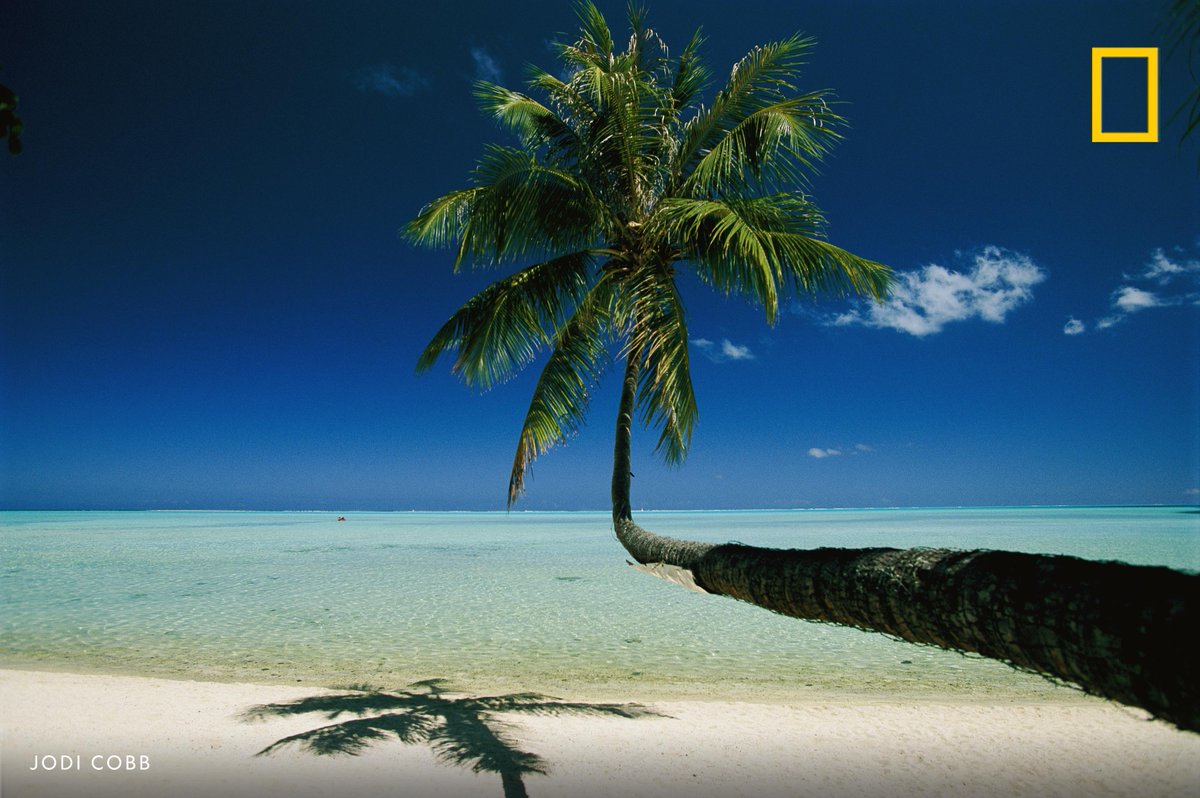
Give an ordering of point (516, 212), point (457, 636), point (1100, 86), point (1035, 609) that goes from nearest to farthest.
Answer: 1. point (1035, 609)
2. point (1100, 86)
3. point (516, 212)
4. point (457, 636)

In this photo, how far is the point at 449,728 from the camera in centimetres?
569

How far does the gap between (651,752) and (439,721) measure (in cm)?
210

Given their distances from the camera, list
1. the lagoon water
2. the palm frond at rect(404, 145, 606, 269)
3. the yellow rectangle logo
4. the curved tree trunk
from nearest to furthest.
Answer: the curved tree trunk, the yellow rectangle logo, the palm frond at rect(404, 145, 606, 269), the lagoon water

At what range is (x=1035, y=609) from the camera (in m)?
1.43

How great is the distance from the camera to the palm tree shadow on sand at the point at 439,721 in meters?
4.94

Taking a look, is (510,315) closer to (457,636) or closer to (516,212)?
(516,212)

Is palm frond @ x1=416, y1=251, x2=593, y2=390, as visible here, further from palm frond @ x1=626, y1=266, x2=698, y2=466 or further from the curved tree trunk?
the curved tree trunk

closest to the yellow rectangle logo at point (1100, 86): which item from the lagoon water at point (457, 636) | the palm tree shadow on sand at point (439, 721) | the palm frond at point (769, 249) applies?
the palm frond at point (769, 249)

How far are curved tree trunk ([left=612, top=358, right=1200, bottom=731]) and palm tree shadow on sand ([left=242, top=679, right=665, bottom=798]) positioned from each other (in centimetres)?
334

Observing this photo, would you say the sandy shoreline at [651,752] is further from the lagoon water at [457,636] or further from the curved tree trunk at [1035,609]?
the curved tree trunk at [1035,609]

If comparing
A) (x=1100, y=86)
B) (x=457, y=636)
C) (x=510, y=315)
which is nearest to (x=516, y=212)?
(x=510, y=315)

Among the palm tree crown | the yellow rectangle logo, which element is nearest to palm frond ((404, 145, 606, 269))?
the palm tree crown

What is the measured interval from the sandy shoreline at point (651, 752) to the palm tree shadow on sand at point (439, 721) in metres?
0.11

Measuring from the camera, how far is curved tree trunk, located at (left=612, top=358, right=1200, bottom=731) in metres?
1.15
